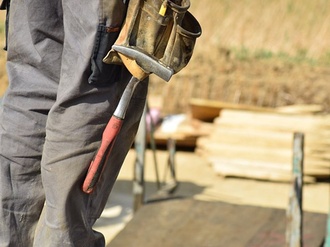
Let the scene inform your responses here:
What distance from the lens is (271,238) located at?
436cm

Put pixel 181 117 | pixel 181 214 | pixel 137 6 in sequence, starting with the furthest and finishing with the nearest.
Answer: pixel 181 117 < pixel 181 214 < pixel 137 6

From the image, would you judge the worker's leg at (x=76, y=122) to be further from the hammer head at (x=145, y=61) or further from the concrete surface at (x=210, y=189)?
the concrete surface at (x=210, y=189)

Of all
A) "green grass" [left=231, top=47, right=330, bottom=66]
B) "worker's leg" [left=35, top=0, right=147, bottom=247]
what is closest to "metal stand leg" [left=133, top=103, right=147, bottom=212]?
"worker's leg" [left=35, top=0, right=147, bottom=247]

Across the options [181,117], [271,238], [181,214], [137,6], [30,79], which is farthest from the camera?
[181,117]

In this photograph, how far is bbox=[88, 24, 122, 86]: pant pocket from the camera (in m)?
2.79

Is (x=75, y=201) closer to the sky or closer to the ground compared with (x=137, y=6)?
closer to the ground

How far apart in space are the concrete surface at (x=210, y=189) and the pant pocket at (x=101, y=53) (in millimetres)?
3627

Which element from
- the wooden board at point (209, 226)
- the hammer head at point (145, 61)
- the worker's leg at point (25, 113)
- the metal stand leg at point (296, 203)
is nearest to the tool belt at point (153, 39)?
the hammer head at point (145, 61)

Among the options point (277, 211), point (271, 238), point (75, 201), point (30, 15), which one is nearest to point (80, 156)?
point (75, 201)

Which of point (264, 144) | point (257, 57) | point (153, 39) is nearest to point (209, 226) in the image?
point (153, 39)

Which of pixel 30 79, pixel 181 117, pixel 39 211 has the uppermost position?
pixel 30 79

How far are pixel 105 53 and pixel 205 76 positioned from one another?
654 cm

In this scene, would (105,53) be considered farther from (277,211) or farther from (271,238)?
(277,211)

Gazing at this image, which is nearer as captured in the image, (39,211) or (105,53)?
(105,53)
